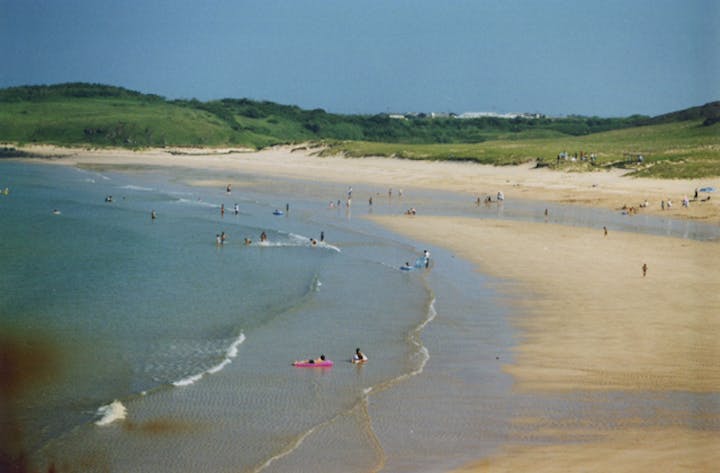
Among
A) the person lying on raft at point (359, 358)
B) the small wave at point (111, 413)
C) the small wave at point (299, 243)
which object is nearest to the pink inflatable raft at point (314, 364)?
the person lying on raft at point (359, 358)

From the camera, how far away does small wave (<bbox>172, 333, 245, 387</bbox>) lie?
20.4m

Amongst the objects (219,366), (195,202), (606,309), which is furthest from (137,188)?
(219,366)

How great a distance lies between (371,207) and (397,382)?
42.2 meters

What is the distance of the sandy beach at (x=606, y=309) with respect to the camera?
50.5 feet

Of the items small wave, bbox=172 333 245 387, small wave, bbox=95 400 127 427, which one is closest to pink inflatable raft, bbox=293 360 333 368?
small wave, bbox=172 333 245 387

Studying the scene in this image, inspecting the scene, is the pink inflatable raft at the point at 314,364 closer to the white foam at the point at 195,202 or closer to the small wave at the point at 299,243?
the small wave at the point at 299,243

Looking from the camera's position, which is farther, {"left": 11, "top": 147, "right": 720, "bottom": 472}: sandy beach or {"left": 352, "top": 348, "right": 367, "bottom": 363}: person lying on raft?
{"left": 352, "top": 348, "right": 367, "bottom": 363}: person lying on raft

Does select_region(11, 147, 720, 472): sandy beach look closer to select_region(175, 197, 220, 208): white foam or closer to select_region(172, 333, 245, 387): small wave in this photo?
select_region(172, 333, 245, 387): small wave

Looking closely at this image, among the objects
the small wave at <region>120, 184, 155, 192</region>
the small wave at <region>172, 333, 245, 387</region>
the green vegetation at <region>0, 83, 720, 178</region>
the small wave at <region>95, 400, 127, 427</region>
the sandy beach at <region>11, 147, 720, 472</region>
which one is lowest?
the small wave at <region>95, 400, 127, 427</region>

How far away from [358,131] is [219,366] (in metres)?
148

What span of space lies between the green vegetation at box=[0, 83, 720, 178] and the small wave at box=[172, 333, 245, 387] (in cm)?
5056

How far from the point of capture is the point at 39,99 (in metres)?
179

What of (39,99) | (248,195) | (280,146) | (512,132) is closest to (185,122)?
(280,146)

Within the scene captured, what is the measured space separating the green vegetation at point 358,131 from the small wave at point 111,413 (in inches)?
2209
